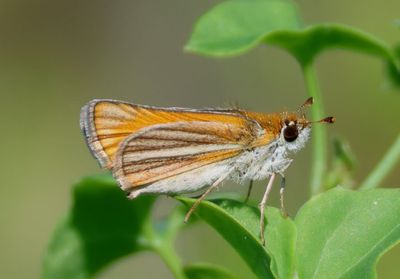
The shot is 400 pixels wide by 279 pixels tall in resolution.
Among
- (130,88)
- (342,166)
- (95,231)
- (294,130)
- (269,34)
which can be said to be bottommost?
(130,88)

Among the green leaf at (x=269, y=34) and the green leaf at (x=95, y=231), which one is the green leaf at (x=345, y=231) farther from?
the green leaf at (x=95, y=231)

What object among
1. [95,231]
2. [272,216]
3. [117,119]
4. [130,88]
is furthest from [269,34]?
[130,88]

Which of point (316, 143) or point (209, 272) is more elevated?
point (316, 143)

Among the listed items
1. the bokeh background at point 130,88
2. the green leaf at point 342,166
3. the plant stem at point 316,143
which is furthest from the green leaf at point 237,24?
the bokeh background at point 130,88

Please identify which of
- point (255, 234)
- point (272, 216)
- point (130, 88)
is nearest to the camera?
point (255, 234)

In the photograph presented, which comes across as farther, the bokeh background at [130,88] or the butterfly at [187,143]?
the bokeh background at [130,88]

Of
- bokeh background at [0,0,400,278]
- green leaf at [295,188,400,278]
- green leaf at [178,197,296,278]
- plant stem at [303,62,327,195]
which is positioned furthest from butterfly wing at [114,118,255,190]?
bokeh background at [0,0,400,278]

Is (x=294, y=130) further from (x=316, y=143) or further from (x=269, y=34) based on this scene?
(x=269, y=34)
